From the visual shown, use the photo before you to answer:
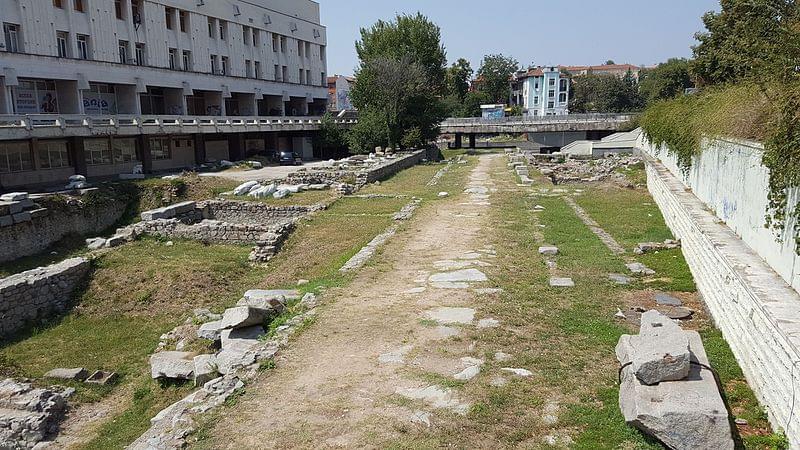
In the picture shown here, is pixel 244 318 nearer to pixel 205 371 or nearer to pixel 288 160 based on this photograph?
pixel 205 371

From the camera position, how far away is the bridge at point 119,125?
2385 cm

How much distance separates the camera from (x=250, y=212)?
1916cm

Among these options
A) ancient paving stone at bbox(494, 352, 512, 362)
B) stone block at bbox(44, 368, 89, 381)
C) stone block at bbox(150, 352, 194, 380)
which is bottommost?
stone block at bbox(44, 368, 89, 381)

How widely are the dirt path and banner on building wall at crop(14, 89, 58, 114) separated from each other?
2796 centimetres

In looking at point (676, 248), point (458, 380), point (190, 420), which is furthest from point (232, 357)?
point (676, 248)

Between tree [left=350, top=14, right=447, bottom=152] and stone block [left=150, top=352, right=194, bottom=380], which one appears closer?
stone block [left=150, top=352, right=194, bottom=380]

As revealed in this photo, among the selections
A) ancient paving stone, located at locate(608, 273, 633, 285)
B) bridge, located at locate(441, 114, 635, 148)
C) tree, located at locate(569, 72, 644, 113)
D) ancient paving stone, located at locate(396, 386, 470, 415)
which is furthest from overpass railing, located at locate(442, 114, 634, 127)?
ancient paving stone, located at locate(396, 386, 470, 415)

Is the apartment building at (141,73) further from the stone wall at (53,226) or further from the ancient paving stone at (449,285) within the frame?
the ancient paving stone at (449,285)

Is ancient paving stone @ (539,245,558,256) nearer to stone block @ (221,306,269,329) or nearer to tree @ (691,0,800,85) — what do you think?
tree @ (691,0,800,85)

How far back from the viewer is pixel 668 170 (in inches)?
677

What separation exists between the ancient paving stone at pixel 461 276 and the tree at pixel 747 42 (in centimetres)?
483

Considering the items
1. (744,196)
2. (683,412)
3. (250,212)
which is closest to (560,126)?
(250,212)

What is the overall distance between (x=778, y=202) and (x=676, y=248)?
5104mm

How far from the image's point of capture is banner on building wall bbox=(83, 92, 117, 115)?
33.5 meters
